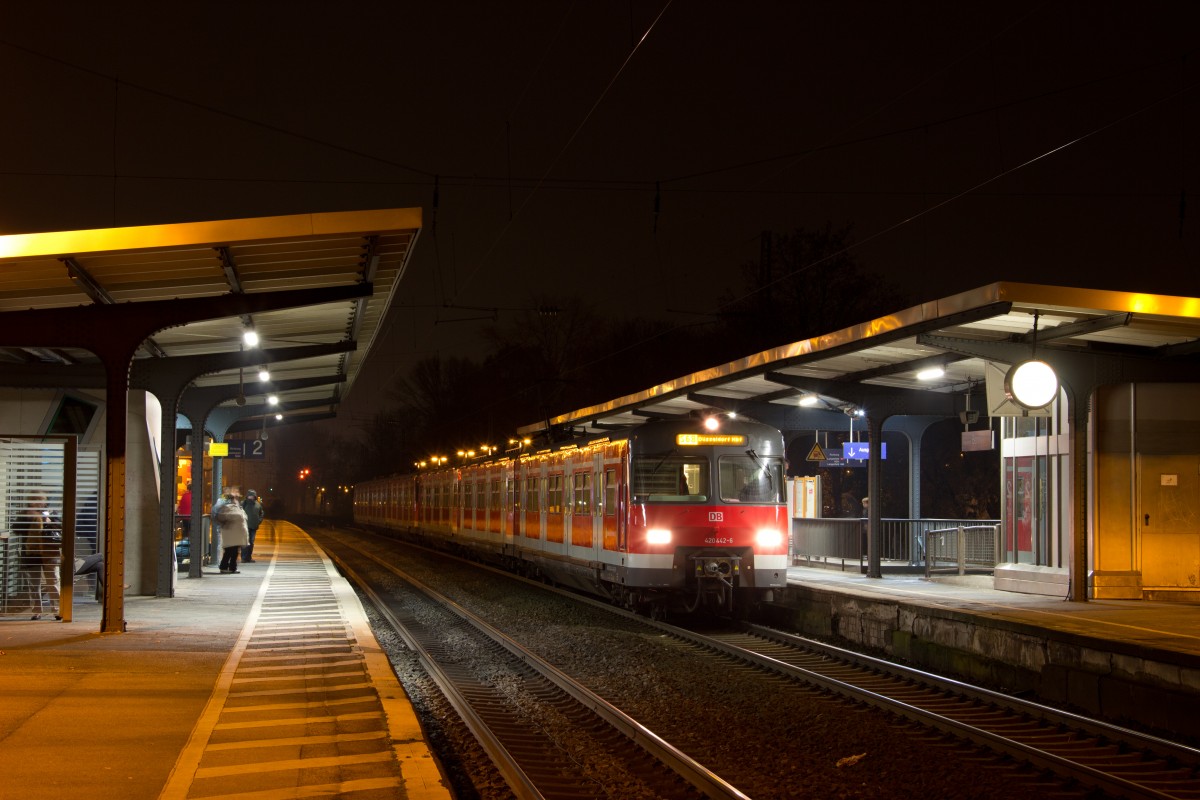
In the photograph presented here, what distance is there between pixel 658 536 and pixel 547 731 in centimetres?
635

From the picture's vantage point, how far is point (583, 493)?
59.5ft

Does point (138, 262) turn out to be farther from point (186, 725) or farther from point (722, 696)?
point (722, 696)

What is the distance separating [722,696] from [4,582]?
27.6ft

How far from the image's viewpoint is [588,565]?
58.6 feet

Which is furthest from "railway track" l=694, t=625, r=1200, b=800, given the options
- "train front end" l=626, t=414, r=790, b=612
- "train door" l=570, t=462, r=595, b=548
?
"train door" l=570, t=462, r=595, b=548

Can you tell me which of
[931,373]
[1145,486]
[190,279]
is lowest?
[1145,486]

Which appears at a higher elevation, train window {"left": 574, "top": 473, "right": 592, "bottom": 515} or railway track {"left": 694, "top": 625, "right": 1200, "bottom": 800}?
train window {"left": 574, "top": 473, "right": 592, "bottom": 515}

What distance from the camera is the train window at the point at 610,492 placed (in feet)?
53.4

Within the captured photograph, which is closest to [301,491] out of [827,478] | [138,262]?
[827,478]

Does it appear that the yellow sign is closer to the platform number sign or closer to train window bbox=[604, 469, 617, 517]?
train window bbox=[604, 469, 617, 517]

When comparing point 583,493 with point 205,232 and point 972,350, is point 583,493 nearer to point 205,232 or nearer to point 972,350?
point 972,350

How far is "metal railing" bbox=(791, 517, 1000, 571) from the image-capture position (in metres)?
21.0

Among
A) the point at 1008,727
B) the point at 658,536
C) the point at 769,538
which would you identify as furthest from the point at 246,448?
the point at 1008,727

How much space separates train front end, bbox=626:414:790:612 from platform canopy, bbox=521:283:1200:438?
4.89 feet
